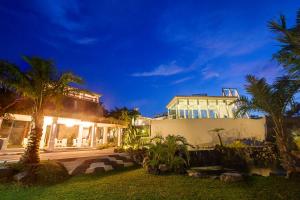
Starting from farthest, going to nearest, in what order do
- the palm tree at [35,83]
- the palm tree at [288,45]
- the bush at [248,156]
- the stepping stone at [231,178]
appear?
the bush at [248,156], the palm tree at [35,83], the stepping stone at [231,178], the palm tree at [288,45]

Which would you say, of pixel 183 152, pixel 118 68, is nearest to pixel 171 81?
pixel 118 68

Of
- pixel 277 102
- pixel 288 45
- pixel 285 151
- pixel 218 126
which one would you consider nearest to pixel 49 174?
pixel 285 151

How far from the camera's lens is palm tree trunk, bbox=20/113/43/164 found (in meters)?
6.60

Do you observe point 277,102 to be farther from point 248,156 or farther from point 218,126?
point 218,126

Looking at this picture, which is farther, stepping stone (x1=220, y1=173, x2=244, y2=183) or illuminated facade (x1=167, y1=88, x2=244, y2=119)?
illuminated facade (x1=167, y1=88, x2=244, y2=119)

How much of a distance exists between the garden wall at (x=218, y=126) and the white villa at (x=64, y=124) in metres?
7.83

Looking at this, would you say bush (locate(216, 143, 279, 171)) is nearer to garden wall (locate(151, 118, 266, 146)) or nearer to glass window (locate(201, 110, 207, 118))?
garden wall (locate(151, 118, 266, 146))

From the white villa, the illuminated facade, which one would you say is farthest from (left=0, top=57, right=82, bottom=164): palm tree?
the illuminated facade

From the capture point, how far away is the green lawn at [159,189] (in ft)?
14.2

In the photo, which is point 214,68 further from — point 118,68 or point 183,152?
point 183,152

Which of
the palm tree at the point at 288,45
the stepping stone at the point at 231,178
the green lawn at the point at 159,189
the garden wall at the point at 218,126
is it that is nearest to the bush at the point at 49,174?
the green lawn at the point at 159,189

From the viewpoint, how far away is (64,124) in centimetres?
1577

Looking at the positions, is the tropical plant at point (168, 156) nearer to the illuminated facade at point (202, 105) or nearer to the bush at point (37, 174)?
the bush at point (37, 174)

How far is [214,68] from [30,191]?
183 feet
